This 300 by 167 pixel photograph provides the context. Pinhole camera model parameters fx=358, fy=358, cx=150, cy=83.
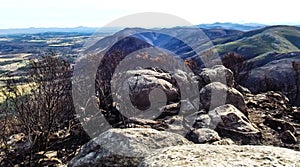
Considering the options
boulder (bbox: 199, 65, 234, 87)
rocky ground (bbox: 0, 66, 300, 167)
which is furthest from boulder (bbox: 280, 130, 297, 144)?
boulder (bbox: 199, 65, 234, 87)

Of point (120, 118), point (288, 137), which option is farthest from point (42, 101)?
point (288, 137)

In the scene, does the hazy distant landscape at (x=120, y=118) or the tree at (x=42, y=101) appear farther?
the tree at (x=42, y=101)

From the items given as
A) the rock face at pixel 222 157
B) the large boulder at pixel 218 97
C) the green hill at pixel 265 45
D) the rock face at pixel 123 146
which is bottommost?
the green hill at pixel 265 45

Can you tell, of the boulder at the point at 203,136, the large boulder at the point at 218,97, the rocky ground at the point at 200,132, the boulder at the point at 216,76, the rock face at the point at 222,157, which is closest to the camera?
the rock face at the point at 222,157

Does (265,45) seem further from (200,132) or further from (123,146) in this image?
(123,146)

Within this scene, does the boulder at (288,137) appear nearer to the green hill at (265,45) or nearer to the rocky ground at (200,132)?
the rocky ground at (200,132)

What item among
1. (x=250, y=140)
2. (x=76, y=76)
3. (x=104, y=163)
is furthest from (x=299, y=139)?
(x=76, y=76)

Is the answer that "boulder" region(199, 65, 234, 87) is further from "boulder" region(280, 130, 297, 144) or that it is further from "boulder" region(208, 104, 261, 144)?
"boulder" region(280, 130, 297, 144)

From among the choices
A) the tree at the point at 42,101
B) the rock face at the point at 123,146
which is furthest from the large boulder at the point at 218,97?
the rock face at the point at 123,146

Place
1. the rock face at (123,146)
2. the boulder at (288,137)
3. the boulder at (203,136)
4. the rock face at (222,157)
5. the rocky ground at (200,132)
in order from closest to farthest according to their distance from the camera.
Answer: the rock face at (222,157), the rocky ground at (200,132), the rock face at (123,146), the boulder at (203,136), the boulder at (288,137)
